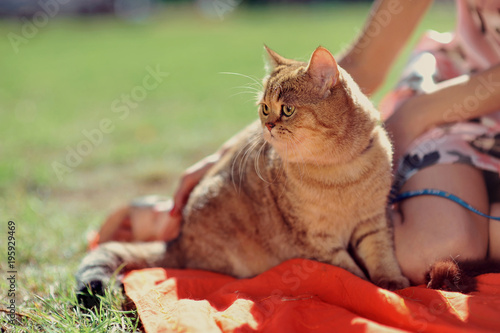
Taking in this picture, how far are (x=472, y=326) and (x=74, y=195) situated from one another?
114 inches

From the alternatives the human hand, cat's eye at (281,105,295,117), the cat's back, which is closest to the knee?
the human hand

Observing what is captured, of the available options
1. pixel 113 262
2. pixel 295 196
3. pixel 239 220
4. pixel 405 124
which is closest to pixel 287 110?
pixel 295 196

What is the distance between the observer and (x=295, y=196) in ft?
6.65

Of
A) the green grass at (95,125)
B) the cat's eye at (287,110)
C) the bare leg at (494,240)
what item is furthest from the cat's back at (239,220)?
the bare leg at (494,240)

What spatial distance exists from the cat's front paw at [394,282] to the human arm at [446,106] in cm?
68

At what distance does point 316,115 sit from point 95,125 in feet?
13.9

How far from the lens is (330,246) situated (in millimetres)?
1999

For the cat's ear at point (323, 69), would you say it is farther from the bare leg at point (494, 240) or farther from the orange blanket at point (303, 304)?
the bare leg at point (494, 240)

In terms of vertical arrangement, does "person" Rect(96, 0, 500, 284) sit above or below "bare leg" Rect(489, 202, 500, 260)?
above

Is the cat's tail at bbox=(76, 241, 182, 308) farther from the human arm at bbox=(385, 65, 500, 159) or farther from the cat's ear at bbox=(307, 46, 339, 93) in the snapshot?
the human arm at bbox=(385, 65, 500, 159)

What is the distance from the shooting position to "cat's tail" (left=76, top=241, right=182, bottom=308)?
1924 millimetres

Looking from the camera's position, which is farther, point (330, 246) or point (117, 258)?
point (117, 258)

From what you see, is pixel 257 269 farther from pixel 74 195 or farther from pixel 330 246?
pixel 74 195

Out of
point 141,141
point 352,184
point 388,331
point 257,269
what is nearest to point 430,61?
point 352,184
